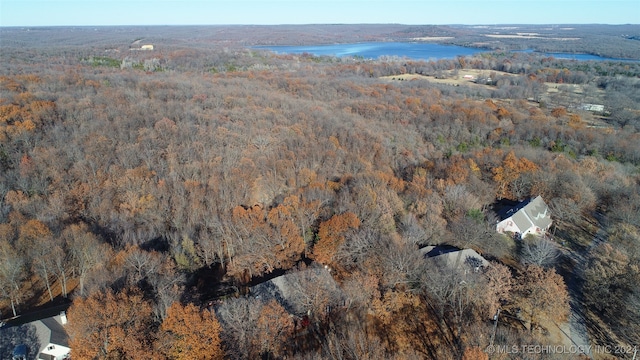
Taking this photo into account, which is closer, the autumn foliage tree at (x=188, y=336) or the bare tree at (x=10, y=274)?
the autumn foliage tree at (x=188, y=336)

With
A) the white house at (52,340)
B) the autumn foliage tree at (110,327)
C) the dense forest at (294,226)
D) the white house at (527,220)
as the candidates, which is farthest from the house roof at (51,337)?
the white house at (527,220)

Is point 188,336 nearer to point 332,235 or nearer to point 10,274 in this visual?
point 332,235

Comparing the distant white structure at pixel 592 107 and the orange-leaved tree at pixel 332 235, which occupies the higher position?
the distant white structure at pixel 592 107

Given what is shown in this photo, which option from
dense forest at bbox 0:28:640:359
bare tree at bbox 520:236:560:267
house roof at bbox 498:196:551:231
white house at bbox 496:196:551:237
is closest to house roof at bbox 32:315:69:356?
dense forest at bbox 0:28:640:359

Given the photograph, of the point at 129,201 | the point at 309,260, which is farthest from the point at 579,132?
the point at 129,201

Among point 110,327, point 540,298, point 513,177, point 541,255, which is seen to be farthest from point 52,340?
point 513,177

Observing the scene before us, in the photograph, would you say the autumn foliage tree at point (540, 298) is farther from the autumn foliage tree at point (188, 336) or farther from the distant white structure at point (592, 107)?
the distant white structure at point (592, 107)
